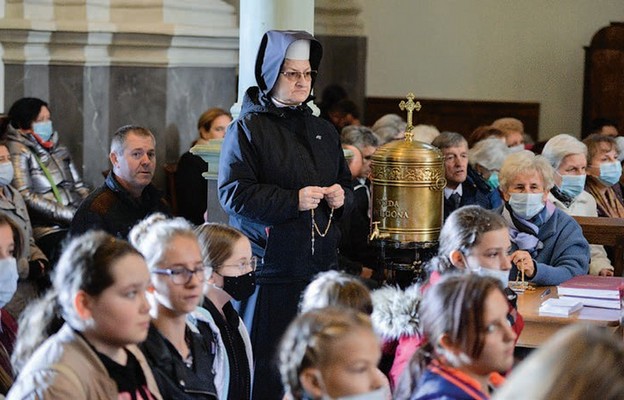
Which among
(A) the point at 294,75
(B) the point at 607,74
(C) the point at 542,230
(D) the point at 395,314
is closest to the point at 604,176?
(C) the point at 542,230

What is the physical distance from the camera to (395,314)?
4141 mm

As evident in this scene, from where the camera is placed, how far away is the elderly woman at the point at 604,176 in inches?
307

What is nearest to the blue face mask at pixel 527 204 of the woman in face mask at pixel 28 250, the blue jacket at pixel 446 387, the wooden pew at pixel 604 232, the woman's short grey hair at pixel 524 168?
the woman's short grey hair at pixel 524 168

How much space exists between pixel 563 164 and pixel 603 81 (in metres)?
4.92

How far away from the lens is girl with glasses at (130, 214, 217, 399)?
3.55 metres

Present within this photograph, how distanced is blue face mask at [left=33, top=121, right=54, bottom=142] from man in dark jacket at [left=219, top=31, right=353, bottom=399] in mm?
2754

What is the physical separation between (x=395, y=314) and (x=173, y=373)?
0.92 m

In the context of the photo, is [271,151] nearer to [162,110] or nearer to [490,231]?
[490,231]

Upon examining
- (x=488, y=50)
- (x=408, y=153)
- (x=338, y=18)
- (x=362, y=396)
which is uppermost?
(x=338, y=18)

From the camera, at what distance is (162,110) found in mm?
8727

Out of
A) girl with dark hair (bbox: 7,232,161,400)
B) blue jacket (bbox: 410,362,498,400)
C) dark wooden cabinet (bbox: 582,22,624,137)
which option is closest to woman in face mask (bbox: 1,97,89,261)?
girl with dark hair (bbox: 7,232,161,400)

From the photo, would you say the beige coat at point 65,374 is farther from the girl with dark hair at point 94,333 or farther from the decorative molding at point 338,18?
the decorative molding at point 338,18

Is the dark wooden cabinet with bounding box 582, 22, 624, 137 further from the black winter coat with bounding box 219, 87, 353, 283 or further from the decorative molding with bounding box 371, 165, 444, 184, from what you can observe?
the black winter coat with bounding box 219, 87, 353, 283

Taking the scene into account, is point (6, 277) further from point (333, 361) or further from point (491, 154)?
point (491, 154)
